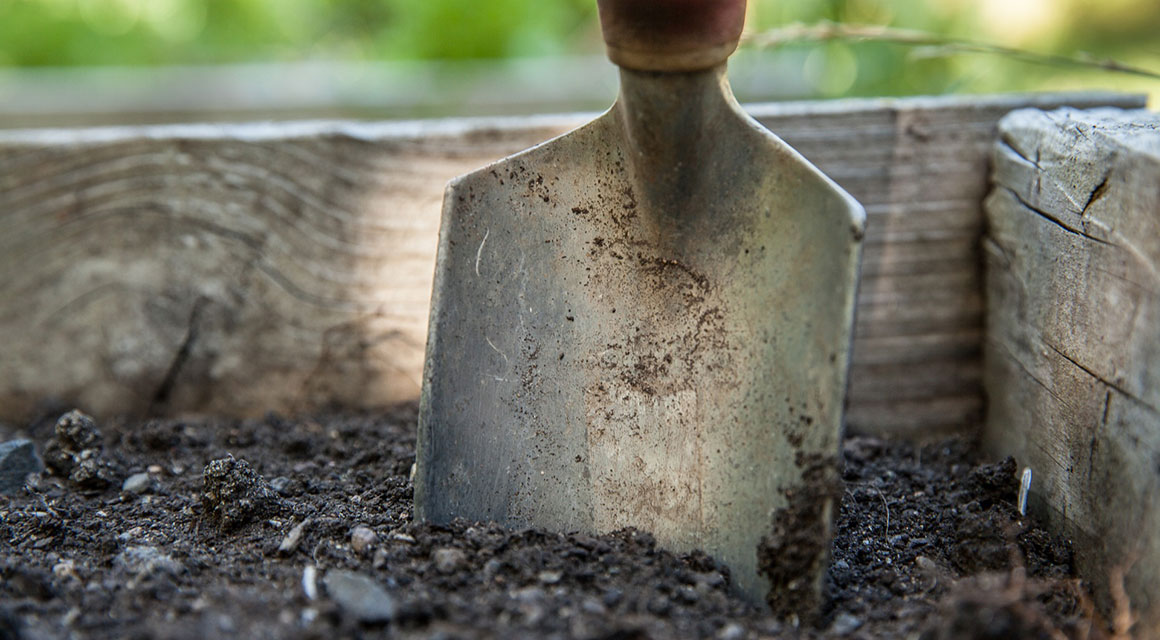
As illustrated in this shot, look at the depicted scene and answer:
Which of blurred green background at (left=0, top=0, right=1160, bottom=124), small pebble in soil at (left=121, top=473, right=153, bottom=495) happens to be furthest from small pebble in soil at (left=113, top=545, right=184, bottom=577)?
blurred green background at (left=0, top=0, right=1160, bottom=124)

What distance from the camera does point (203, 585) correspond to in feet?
3.85

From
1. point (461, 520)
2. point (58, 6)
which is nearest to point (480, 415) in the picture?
point (461, 520)

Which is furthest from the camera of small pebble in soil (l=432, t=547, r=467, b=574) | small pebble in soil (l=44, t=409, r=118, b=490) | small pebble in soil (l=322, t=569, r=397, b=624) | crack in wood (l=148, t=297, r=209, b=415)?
crack in wood (l=148, t=297, r=209, b=415)

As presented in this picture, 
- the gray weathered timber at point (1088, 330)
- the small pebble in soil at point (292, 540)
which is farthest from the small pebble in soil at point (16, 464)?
the gray weathered timber at point (1088, 330)

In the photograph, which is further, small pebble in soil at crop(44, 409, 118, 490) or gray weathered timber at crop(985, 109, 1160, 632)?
small pebble in soil at crop(44, 409, 118, 490)

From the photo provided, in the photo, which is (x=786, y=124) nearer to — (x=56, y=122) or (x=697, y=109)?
(x=697, y=109)

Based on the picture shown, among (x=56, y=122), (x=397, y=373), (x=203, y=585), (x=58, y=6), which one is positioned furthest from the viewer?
(x=58, y=6)

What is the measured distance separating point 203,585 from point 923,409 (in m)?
1.24

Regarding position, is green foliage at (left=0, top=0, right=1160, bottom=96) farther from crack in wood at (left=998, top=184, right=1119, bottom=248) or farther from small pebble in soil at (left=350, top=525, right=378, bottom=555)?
small pebble in soil at (left=350, top=525, right=378, bottom=555)

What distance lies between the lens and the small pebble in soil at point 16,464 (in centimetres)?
151

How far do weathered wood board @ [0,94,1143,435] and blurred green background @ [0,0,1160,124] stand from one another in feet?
3.90

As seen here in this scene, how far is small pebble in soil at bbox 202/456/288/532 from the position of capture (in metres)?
1.33

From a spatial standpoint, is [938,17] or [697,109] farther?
[938,17]

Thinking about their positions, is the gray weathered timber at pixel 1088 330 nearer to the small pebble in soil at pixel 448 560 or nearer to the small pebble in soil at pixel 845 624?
the small pebble in soil at pixel 845 624
